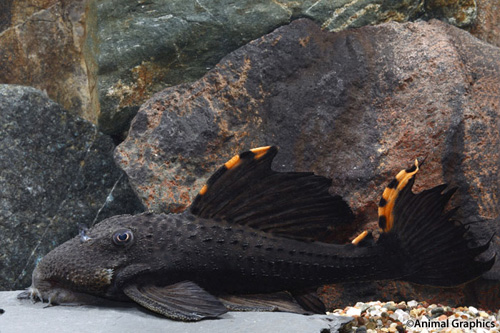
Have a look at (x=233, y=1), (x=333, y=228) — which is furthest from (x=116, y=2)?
(x=333, y=228)

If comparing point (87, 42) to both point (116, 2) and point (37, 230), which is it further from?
point (37, 230)

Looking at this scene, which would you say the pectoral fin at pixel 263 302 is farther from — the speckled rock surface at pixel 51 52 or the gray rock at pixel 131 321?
the speckled rock surface at pixel 51 52

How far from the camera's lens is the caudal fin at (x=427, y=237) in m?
3.21

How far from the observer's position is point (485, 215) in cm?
350

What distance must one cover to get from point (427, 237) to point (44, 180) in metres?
2.75

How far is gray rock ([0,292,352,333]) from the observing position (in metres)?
2.71

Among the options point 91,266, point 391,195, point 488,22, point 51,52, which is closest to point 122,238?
point 91,266

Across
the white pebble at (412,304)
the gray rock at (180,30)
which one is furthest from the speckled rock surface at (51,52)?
the white pebble at (412,304)

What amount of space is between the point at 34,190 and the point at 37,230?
0.29m

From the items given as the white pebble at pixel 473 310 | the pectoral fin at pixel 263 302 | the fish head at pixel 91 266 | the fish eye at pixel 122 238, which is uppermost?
the fish eye at pixel 122 238

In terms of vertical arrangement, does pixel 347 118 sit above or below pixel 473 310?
above

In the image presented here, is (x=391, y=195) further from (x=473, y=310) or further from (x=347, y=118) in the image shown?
(x=473, y=310)

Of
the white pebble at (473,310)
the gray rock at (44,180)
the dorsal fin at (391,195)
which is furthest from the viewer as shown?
the gray rock at (44,180)

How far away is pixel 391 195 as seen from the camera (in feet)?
10.4
